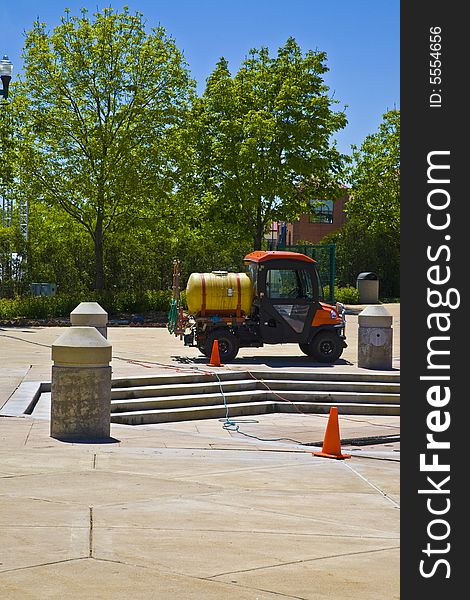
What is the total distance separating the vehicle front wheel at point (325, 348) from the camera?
20094 millimetres

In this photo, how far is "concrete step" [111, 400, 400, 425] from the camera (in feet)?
49.3

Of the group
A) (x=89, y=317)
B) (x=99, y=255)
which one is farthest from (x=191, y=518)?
(x=99, y=255)

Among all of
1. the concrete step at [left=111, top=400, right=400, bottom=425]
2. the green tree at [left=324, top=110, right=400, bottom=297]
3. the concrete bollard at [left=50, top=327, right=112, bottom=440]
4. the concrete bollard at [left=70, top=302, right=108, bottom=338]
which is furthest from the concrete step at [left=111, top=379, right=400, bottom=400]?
the green tree at [left=324, top=110, right=400, bottom=297]

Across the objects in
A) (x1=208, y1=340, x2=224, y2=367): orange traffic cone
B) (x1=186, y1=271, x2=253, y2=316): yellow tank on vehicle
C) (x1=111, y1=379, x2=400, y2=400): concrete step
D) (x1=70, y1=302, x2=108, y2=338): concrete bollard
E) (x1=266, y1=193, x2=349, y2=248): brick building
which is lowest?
(x1=111, y1=379, x2=400, y2=400): concrete step

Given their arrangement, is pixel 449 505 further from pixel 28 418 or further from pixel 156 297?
pixel 156 297

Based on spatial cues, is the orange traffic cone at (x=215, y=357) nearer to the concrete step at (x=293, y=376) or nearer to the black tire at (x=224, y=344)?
the black tire at (x=224, y=344)

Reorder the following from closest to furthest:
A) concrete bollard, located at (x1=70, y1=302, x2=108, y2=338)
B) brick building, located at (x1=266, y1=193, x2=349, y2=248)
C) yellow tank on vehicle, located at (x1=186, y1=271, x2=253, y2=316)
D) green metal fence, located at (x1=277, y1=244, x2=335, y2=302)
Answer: concrete bollard, located at (x1=70, y1=302, x2=108, y2=338), yellow tank on vehicle, located at (x1=186, y1=271, x2=253, y2=316), green metal fence, located at (x1=277, y1=244, x2=335, y2=302), brick building, located at (x1=266, y1=193, x2=349, y2=248)

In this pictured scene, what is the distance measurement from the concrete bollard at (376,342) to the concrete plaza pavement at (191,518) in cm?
572

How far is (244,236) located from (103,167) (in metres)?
7.49

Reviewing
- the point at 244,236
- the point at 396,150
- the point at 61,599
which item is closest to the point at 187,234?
the point at 244,236

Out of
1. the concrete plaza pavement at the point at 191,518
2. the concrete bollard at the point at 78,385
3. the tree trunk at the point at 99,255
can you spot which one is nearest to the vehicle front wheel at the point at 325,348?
the concrete plaza pavement at the point at 191,518

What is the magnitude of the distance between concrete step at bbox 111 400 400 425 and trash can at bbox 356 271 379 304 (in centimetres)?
2485

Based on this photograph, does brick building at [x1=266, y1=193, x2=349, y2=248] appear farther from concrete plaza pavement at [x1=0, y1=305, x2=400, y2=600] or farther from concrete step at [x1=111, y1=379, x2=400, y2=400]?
concrete plaza pavement at [x1=0, y1=305, x2=400, y2=600]

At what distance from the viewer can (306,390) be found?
1745 cm
